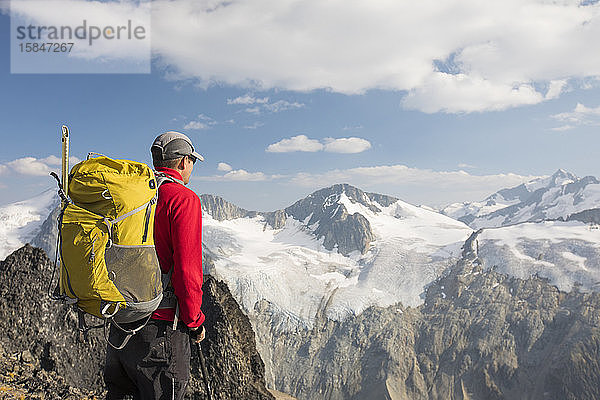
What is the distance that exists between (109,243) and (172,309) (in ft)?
3.46

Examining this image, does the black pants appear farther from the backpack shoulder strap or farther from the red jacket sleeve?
the backpack shoulder strap

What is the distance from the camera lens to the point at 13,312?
1823 centimetres

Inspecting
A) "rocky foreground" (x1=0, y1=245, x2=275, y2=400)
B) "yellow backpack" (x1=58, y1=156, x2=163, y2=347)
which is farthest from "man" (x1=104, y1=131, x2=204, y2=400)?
"rocky foreground" (x1=0, y1=245, x2=275, y2=400)

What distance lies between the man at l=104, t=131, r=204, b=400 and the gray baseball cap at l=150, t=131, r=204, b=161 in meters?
0.34

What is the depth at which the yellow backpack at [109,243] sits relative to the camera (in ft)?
14.5

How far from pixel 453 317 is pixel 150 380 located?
20393cm

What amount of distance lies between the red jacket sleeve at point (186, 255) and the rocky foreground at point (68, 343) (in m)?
Result: 12.5

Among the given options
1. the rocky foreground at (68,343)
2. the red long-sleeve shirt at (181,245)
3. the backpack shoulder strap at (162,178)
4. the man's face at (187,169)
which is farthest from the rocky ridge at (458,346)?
the backpack shoulder strap at (162,178)

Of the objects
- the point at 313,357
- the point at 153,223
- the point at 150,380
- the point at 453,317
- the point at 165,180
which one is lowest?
the point at 313,357

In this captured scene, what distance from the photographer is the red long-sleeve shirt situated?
4770mm

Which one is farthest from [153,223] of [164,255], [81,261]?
[81,261]

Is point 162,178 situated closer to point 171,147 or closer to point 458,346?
point 171,147

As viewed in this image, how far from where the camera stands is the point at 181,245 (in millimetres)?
4754

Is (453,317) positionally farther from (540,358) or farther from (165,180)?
(165,180)
